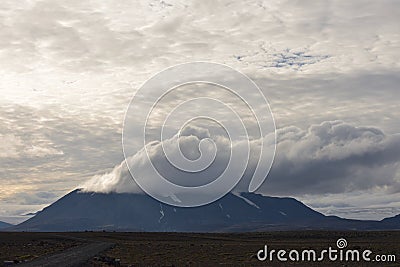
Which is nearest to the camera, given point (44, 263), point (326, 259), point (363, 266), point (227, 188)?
point (363, 266)

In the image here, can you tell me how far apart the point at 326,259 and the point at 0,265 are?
3638cm

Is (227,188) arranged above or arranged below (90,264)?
above

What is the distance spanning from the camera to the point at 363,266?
5025cm

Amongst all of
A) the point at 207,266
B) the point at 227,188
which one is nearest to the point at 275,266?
the point at 207,266

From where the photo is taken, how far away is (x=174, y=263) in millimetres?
55531

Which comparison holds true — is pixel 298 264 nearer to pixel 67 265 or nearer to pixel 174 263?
pixel 174 263

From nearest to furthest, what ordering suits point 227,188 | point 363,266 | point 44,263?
point 363,266, point 44,263, point 227,188

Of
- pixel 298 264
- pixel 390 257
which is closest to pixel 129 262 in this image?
pixel 298 264

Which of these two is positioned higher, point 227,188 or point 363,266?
point 227,188

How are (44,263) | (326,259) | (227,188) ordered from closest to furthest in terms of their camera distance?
(44,263), (326,259), (227,188)

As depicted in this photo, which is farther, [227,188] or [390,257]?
[227,188]

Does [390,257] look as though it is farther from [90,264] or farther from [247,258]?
[90,264]

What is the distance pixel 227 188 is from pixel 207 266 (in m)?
14.9

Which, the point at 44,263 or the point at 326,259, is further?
the point at 326,259
